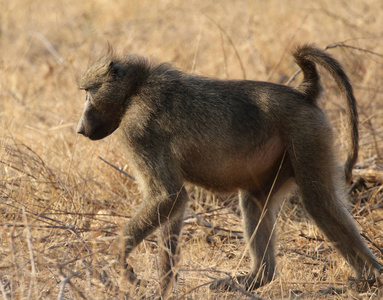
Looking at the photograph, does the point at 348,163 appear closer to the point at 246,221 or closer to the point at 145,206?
the point at 246,221

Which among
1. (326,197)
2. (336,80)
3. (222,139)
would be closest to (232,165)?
(222,139)

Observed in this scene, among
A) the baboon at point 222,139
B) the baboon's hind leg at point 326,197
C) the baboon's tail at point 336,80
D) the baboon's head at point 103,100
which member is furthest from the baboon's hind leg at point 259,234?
the baboon's head at point 103,100

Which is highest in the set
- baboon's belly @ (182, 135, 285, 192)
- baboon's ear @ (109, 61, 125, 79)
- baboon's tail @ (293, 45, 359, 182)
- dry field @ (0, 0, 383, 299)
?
baboon's tail @ (293, 45, 359, 182)

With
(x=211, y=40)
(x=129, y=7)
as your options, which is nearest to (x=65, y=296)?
Answer: (x=211, y=40)

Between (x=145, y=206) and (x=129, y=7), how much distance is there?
20.9 ft

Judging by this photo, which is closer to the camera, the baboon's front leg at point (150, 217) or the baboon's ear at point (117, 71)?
the baboon's front leg at point (150, 217)

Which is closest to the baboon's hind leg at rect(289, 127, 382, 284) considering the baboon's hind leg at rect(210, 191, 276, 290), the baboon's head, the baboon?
the baboon

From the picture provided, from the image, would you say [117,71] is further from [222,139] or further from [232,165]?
[232,165]

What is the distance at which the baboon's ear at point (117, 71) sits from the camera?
3.27m

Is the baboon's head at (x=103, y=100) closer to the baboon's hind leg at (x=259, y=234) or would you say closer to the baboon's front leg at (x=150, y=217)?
the baboon's front leg at (x=150, y=217)

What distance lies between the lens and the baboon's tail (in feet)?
9.84

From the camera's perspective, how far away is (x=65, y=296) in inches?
114

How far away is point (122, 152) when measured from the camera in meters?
4.39

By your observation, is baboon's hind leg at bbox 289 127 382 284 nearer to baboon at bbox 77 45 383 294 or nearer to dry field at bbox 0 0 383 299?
baboon at bbox 77 45 383 294
